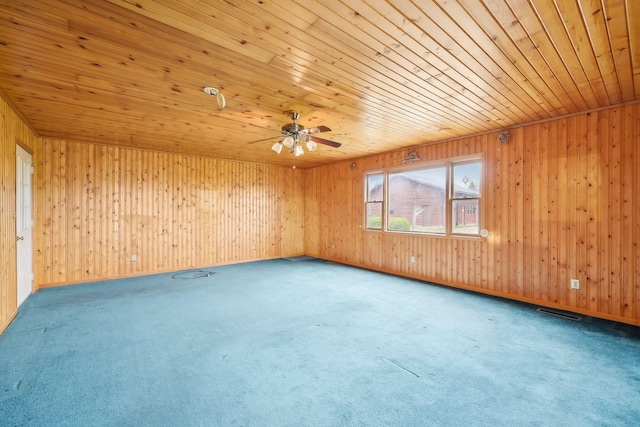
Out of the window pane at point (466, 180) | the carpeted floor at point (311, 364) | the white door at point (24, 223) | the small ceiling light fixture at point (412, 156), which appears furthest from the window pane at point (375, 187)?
the white door at point (24, 223)

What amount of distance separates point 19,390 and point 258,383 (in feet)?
5.71

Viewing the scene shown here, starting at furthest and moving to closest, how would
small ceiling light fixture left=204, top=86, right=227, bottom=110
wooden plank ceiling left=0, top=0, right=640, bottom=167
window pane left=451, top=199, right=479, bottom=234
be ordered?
window pane left=451, top=199, right=479, bottom=234 < small ceiling light fixture left=204, top=86, right=227, bottom=110 < wooden plank ceiling left=0, top=0, right=640, bottom=167

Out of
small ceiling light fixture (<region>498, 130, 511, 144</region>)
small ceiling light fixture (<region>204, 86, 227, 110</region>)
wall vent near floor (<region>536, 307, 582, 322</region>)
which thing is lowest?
wall vent near floor (<region>536, 307, 582, 322</region>)

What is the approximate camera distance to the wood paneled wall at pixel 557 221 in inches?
135

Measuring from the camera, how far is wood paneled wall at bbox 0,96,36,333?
3143 mm

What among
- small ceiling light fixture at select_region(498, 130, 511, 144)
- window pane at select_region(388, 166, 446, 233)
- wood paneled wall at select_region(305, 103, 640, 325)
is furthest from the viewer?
window pane at select_region(388, 166, 446, 233)

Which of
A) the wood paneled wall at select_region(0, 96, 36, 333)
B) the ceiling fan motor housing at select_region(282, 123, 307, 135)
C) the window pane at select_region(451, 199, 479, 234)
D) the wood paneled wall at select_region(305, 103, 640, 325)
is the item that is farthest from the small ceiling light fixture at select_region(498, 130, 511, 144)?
the wood paneled wall at select_region(0, 96, 36, 333)

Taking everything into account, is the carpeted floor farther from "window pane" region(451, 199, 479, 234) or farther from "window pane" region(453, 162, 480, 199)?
"window pane" region(453, 162, 480, 199)

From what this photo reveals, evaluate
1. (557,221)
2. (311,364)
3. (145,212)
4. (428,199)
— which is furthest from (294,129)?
(145,212)

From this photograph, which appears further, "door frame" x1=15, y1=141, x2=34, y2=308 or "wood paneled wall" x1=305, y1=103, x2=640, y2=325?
"door frame" x1=15, y1=141, x2=34, y2=308

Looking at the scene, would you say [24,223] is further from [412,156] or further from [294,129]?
[412,156]

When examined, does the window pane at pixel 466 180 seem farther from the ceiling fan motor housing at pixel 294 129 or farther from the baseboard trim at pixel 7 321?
the baseboard trim at pixel 7 321

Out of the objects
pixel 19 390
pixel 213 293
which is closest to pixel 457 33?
pixel 19 390

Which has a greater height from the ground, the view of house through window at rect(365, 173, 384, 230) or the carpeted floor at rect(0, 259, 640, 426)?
the view of house through window at rect(365, 173, 384, 230)
